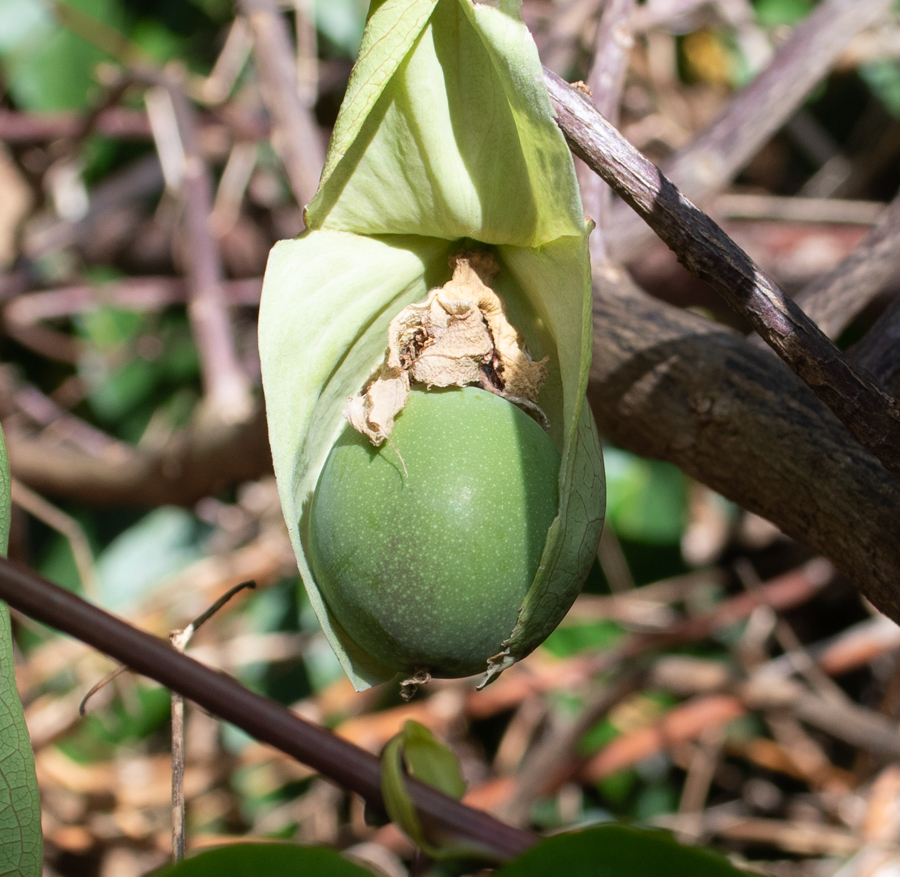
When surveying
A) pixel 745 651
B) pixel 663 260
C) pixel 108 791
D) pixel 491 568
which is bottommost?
pixel 108 791

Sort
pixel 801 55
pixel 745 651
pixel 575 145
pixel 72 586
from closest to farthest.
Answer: pixel 575 145 → pixel 801 55 → pixel 745 651 → pixel 72 586

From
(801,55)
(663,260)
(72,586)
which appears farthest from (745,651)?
(72,586)

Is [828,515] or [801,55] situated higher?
[801,55]

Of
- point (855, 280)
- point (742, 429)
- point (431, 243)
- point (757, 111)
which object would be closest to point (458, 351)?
point (431, 243)

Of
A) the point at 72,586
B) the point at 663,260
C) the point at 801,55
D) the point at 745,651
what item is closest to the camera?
the point at 801,55

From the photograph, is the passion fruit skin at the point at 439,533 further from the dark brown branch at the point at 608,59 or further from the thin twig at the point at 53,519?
the thin twig at the point at 53,519

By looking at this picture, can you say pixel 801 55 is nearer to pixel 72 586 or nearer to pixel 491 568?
pixel 491 568

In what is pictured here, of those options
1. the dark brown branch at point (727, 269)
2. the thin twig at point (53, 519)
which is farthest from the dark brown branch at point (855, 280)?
the thin twig at point (53, 519)
